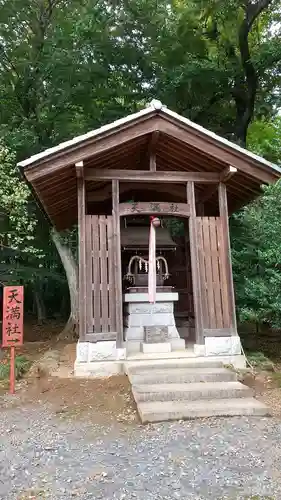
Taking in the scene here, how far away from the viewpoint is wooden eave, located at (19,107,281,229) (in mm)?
7117

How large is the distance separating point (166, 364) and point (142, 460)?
9.08 ft

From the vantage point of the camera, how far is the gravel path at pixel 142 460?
3.36m

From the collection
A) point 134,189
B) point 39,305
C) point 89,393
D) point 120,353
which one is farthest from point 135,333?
point 39,305

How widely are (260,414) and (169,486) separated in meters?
2.17

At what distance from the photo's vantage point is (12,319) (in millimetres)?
6961

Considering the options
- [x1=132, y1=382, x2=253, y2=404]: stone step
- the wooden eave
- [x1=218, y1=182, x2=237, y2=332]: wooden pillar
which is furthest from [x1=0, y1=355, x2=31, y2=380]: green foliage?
[x1=218, y1=182, x2=237, y2=332]: wooden pillar

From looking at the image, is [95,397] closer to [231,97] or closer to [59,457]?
[59,457]

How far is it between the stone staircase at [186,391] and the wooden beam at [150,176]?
3.37m

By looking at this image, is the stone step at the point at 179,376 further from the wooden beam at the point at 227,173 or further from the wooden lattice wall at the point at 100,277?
the wooden beam at the point at 227,173

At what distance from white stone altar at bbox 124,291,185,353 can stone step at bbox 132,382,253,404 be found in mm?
2040

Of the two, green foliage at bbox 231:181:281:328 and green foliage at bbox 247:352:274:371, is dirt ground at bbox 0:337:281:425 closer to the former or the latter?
green foliage at bbox 247:352:274:371

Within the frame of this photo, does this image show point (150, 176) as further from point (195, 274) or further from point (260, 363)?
point (260, 363)

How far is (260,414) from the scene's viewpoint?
16.9 feet

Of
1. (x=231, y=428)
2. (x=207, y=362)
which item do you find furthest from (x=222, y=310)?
(x=231, y=428)
